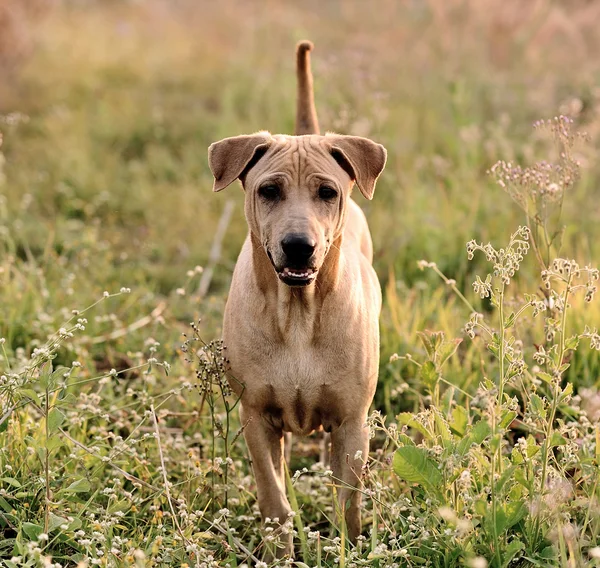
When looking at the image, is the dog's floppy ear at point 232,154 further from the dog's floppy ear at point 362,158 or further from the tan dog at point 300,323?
the dog's floppy ear at point 362,158

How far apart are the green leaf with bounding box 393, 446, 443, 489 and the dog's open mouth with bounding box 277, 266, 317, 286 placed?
70cm

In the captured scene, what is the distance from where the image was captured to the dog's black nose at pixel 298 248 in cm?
330

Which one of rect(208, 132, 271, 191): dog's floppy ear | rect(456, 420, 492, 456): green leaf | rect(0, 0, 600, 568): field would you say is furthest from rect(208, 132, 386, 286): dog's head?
rect(456, 420, 492, 456): green leaf

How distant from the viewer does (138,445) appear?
160 inches

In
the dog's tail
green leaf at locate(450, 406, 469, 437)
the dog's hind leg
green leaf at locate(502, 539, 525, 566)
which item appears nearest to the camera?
green leaf at locate(502, 539, 525, 566)

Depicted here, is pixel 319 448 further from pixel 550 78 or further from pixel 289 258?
pixel 550 78

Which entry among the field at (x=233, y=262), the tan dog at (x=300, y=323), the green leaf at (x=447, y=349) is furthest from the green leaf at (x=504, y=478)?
the tan dog at (x=300, y=323)

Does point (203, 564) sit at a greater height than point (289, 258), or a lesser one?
lesser

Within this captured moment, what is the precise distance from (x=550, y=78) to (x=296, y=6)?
602 cm

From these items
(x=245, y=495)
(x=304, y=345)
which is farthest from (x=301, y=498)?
(x=304, y=345)

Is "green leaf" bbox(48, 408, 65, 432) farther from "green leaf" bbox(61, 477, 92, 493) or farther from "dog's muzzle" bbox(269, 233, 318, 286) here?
"dog's muzzle" bbox(269, 233, 318, 286)

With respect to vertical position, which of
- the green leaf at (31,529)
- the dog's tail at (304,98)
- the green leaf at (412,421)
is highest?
the dog's tail at (304,98)

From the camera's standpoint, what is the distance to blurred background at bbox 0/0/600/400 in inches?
224

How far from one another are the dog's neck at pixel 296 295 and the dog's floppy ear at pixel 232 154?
0.90 ft
